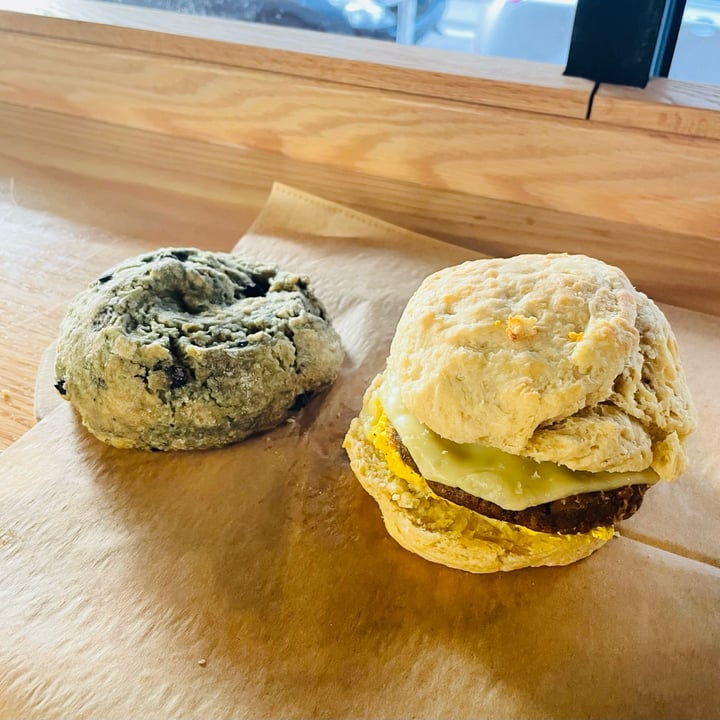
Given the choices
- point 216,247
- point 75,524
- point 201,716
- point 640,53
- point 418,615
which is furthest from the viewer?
point 216,247

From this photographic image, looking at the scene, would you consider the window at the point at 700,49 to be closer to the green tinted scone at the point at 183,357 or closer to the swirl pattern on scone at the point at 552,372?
the swirl pattern on scone at the point at 552,372

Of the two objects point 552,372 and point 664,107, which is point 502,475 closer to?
point 552,372

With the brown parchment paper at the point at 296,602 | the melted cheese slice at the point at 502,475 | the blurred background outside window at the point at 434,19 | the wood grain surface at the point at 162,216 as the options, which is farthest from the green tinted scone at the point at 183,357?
the blurred background outside window at the point at 434,19

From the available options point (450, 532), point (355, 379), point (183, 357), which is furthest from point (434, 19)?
point (450, 532)

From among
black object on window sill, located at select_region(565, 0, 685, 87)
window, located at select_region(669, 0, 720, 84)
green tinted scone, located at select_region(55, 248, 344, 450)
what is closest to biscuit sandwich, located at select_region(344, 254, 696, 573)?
green tinted scone, located at select_region(55, 248, 344, 450)

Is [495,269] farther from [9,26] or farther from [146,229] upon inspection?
[9,26]

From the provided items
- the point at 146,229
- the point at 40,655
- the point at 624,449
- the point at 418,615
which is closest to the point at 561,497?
the point at 624,449

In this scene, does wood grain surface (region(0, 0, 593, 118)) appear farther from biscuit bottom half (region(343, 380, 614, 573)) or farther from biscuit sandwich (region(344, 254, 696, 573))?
biscuit bottom half (region(343, 380, 614, 573))

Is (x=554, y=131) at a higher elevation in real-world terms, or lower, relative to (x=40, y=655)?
higher
